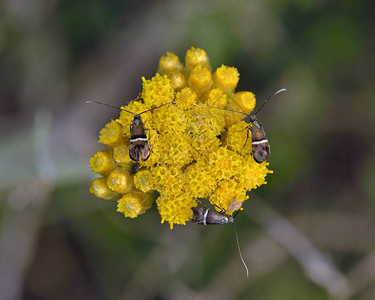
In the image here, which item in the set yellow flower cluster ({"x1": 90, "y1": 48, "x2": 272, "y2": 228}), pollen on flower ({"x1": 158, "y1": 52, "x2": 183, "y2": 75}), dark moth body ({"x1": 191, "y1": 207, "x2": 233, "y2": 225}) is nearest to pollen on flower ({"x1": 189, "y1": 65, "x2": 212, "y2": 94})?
yellow flower cluster ({"x1": 90, "y1": 48, "x2": 272, "y2": 228})

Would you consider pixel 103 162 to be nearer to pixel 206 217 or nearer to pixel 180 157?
pixel 180 157

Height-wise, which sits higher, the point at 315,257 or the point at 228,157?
the point at 228,157

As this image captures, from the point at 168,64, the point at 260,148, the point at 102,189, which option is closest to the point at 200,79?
the point at 168,64

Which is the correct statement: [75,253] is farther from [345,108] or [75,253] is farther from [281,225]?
[345,108]

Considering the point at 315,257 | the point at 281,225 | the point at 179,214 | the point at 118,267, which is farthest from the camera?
the point at 118,267

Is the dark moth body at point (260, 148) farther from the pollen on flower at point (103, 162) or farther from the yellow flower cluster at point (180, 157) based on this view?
the pollen on flower at point (103, 162)

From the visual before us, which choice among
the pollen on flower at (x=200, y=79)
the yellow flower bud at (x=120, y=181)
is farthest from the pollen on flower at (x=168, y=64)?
the yellow flower bud at (x=120, y=181)

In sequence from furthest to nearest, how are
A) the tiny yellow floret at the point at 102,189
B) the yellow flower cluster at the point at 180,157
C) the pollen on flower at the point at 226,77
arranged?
1. the pollen on flower at the point at 226,77
2. the tiny yellow floret at the point at 102,189
3. the yellow flower cluster at the point at 180,157

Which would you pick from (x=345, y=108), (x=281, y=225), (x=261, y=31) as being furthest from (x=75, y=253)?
(x=345, y=108)
